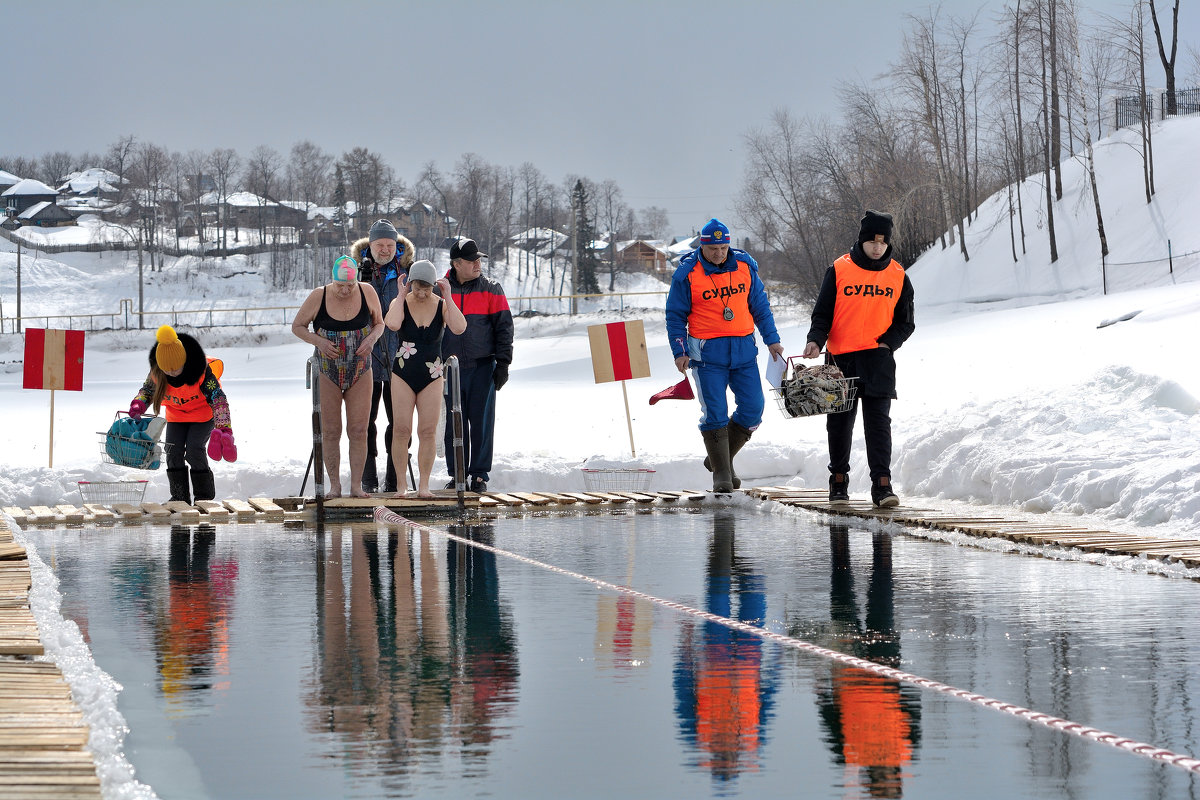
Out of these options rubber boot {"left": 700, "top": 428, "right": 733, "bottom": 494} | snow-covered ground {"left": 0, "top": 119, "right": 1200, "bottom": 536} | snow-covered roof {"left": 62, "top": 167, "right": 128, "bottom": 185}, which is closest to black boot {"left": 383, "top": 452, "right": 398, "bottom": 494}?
snow-covered ground {"left": 0, "top": 119, "right": 1200, "bottom": 536}

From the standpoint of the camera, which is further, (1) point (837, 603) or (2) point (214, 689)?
(1) point (837, 603)

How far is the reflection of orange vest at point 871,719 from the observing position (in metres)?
3.83

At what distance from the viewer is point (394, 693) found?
462 centimetres

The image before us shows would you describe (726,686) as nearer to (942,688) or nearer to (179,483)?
(942,688)

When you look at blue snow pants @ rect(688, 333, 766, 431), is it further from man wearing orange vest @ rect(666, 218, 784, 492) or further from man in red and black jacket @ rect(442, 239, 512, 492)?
man in red and black jacket @ rect(442, 239, 512, 492)

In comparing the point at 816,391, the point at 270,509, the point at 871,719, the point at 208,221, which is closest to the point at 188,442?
the point at 270,509

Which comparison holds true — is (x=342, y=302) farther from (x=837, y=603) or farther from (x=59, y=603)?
Answer: (x=837, y=603)

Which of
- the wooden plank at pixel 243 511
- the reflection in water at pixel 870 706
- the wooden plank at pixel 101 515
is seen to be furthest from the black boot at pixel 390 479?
the reflection in water at pixel 870 706

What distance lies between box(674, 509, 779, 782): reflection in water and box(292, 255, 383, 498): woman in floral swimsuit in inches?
190

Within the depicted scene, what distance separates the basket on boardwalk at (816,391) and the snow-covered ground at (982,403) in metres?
1.69

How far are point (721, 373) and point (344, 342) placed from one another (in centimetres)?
291

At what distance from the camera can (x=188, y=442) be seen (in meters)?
11.7

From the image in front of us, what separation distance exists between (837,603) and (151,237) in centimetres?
12196

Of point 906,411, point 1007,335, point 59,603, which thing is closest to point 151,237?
point 1007,335
